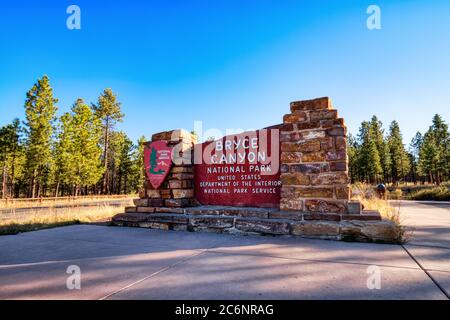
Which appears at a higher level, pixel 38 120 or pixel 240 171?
pixel 38 120

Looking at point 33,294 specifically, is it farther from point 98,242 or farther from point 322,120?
point 322,120

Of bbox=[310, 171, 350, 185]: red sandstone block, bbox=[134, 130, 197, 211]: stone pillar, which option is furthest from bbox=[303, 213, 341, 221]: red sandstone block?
bbox=[134, 130, 197, 211]: stone pillar

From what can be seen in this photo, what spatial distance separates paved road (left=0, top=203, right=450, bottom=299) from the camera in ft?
6.39

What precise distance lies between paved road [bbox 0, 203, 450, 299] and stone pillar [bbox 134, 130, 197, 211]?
4.71 ft

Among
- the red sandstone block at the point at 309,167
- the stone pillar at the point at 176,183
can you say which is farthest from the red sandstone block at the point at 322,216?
the stone pillar at the point at 176,183

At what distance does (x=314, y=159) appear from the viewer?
13.8ft

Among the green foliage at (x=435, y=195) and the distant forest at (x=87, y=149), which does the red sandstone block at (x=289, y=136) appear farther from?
the distant forest at (x=87, y=149)

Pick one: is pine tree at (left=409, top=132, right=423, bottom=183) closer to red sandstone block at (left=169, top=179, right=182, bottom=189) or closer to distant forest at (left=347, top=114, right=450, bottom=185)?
distant forest at (left=347, top=114, right=450, bottom=185)

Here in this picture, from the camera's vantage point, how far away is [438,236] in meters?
3.99

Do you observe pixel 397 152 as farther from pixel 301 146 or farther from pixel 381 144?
pixel 301 146

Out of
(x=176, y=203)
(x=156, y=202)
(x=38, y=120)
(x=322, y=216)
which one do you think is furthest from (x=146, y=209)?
(x=38, y=120)

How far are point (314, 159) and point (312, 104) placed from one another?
0.99m

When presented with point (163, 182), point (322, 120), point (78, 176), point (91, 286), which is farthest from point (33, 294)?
point (78, 176)

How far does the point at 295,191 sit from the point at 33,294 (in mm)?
3640
